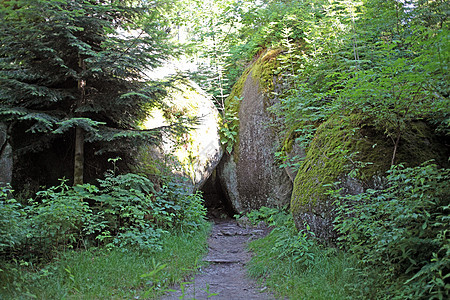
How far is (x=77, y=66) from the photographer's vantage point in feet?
19.7

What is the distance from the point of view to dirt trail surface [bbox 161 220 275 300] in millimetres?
4129

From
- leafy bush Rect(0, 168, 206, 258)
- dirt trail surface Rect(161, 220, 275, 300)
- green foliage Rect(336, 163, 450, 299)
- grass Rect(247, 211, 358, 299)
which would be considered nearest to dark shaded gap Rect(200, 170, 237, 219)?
dirt trail surface Rect(161, 220, 275, 300)

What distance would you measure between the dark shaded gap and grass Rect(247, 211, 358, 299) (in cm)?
565

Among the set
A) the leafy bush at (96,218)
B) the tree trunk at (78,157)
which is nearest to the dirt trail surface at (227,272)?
the leafy bush at (96,218)

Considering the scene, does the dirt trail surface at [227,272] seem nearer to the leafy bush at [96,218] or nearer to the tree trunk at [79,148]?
the leafy bush at [96,218]

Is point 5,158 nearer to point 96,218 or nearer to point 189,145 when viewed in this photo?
point 96,218

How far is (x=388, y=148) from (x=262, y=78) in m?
5.94

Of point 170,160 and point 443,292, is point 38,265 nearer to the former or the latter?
point 170,160

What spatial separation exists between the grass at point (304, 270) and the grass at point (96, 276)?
1.31 m

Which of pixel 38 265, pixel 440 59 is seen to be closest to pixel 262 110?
pixel 440 59

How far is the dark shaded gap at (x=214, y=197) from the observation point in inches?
441

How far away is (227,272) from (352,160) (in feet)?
9.88

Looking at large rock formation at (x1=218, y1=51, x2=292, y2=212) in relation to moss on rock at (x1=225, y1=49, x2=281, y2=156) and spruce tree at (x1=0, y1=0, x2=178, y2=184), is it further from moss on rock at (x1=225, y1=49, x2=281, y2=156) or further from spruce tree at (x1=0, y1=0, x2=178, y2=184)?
spruce tree at (x1=0, y1=0, x2=178, y2=184)

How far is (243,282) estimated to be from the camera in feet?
15.7
